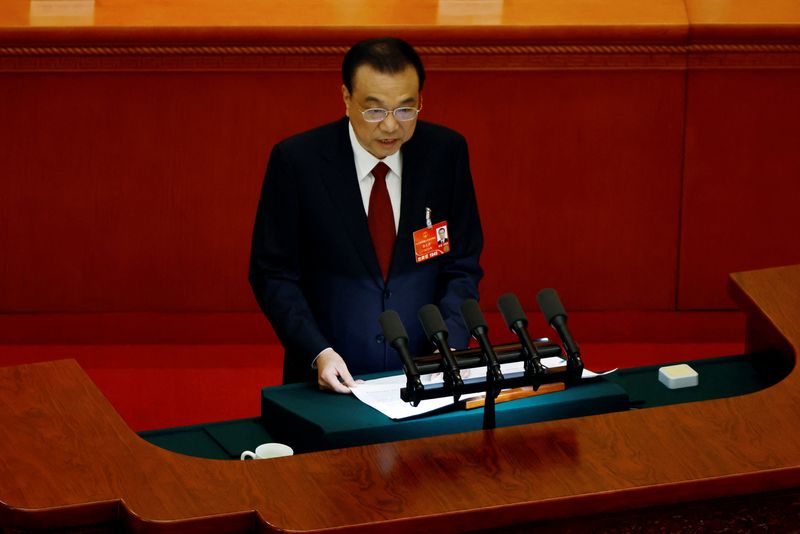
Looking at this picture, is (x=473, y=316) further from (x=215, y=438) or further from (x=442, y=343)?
(x=215, y=438)

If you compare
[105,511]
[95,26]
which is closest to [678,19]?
[95,26]

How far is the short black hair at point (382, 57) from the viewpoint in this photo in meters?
2.68

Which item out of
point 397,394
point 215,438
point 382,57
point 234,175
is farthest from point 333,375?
point 234,175

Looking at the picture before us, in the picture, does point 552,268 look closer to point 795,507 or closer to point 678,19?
point 678,19

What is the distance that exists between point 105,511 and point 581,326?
2.85 metres

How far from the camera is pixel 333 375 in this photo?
101 inches

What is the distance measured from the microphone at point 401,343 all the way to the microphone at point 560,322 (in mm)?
240

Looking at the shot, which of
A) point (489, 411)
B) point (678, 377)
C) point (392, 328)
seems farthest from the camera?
point (678, 377)

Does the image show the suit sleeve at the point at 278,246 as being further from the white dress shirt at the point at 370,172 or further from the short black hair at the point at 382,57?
the short black hair at the point at 382,57

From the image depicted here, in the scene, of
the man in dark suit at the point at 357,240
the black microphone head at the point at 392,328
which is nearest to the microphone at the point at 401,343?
the black microphone head at the point at 392,328

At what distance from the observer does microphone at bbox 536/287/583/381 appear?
7.29ft

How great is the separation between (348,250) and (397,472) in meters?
0.81

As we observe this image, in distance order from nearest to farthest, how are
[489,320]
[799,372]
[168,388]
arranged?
[799,372] < [168,388] < [489,320]

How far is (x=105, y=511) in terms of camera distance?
203cm
